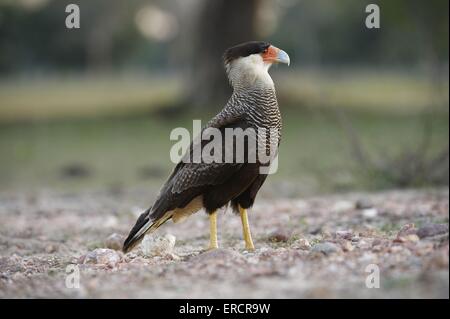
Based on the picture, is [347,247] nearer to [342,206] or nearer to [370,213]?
[370,213]

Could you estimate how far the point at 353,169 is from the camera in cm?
1201

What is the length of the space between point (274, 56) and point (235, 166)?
3.66 ft

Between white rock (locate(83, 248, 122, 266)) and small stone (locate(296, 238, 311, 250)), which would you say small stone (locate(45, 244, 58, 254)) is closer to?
white rock (locate(83, 248, 122, 266))

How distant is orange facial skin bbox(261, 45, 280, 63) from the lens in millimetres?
6844

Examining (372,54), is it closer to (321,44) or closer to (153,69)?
(321,44)

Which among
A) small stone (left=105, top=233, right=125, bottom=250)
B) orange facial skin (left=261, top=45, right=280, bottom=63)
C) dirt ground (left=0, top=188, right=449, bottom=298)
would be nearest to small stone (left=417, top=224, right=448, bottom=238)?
dirt ground (left=0, top=188, right=449, bottom=298)

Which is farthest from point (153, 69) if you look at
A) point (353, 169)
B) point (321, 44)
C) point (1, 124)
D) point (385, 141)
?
point (353, 169)

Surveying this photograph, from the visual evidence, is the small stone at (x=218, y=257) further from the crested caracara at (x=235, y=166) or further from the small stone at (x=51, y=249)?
the small stone at (x=51, y=249)

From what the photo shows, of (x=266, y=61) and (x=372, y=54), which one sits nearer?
(x=266, y=61)

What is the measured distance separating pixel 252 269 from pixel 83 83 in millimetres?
44107

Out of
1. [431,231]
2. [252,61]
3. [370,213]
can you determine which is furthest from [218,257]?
[370,213]

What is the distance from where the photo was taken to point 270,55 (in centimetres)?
686

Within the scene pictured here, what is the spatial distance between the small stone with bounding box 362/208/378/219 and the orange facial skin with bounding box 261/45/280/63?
270 cm

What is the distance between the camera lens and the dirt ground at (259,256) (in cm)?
477
